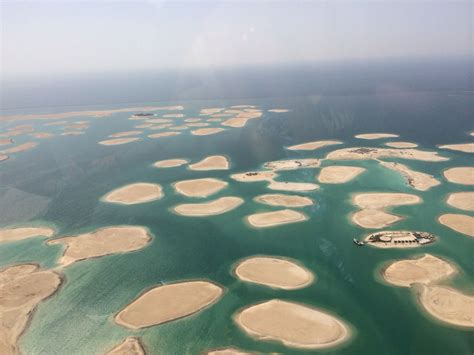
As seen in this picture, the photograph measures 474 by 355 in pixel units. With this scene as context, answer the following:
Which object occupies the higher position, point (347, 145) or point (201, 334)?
point (347, 145)

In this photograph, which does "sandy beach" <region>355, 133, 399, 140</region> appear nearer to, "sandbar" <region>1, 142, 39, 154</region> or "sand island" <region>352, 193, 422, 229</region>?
"sand island" <region>352, 193, 422, 229</region>

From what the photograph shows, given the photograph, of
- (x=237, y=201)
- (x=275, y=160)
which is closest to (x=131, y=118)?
(x=275, y=160)

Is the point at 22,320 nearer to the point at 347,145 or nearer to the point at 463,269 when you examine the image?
the point at 463,269

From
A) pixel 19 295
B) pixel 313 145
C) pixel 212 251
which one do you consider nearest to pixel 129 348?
pixel 19 295

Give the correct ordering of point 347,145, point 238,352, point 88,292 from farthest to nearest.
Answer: point 347,145, point 88,292, point 238,352

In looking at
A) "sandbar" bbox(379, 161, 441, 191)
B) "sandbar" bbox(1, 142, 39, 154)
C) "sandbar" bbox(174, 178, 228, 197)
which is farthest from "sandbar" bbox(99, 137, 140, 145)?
"sandbar" bbox(379, 161, 441, 191)

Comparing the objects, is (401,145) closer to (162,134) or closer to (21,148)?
(162,134)

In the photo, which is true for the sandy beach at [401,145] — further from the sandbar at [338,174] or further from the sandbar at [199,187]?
the sandbar at [199,187]
